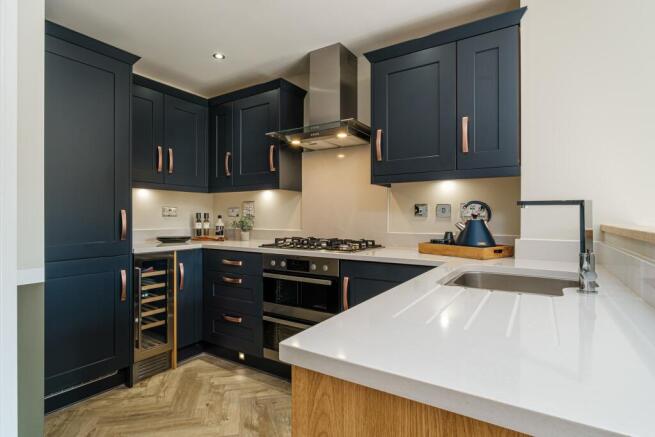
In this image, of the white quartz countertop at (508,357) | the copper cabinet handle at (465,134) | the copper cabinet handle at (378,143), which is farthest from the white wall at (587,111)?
the white quartz countertop at (508,357)

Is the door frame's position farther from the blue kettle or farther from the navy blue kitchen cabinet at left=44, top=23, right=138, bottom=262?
the blue kettle

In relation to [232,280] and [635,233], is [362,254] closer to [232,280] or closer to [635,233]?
[232,280]

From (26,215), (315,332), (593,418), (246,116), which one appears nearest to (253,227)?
(246,116)

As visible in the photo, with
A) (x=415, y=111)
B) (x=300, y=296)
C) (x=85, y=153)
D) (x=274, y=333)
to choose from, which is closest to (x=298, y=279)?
(x=300, y=296)

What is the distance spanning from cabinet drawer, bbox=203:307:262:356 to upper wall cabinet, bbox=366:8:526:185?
4.72ft

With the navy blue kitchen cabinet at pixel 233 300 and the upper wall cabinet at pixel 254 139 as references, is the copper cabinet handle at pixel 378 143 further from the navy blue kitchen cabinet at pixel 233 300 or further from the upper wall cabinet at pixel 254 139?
the navy blue kitchen cabinet at pixel 233 300

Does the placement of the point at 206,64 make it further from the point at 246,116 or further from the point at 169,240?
the point at 169,240

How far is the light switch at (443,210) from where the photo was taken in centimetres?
244

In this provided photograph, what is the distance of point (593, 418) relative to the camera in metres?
0.40

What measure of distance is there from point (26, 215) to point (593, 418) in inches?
67.2

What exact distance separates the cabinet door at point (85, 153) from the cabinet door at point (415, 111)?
176cm

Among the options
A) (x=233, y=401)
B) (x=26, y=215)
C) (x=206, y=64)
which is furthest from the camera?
(x=206, y=64)

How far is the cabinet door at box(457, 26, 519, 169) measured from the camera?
1.91 meters

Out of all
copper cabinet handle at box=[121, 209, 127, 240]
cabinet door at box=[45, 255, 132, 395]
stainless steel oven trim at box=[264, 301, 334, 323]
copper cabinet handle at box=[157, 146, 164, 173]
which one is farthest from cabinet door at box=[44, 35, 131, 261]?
stainless steel oven trim at box=[264, 301, 334, 323]
